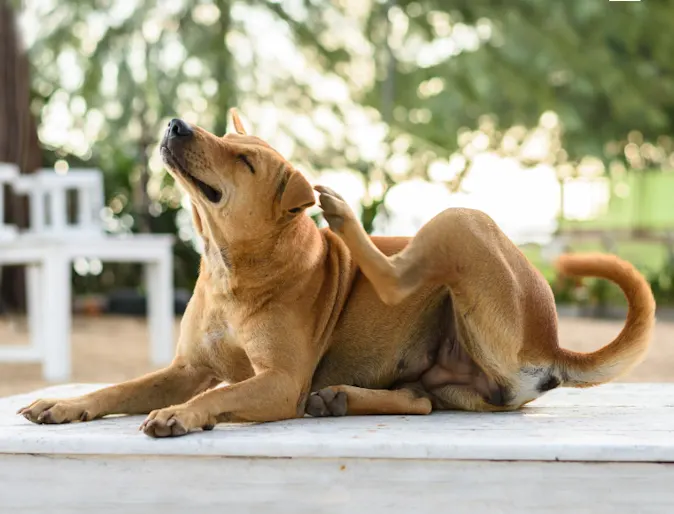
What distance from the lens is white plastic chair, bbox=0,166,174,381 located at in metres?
5.63

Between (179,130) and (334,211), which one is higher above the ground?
(179,130)

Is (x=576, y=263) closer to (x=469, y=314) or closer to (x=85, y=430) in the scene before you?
(x=469, y=314)

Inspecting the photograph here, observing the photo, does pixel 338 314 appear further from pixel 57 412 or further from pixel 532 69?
pixel 532 69

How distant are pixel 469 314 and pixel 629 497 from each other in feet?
2.24

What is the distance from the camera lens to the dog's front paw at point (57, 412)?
7.59 ft

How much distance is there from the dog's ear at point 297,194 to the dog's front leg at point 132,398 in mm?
563

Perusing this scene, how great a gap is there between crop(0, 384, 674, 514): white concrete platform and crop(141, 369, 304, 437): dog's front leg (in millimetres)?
41

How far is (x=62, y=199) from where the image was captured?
265 inches

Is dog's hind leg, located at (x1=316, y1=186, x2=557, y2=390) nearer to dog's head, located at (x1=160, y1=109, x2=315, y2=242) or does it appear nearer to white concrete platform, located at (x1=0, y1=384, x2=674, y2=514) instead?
dog's head, located at (x1=160, y1=109, x2=315, y2=242)

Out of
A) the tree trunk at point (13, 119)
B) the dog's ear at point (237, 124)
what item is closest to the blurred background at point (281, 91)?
the tree trunk at point (13, 119)

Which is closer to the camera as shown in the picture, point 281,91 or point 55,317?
point 55,317

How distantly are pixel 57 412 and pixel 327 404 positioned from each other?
0.69 m

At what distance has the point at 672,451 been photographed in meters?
1.94

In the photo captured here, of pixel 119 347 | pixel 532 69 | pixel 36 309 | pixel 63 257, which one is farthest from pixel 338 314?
pixel 532 69
